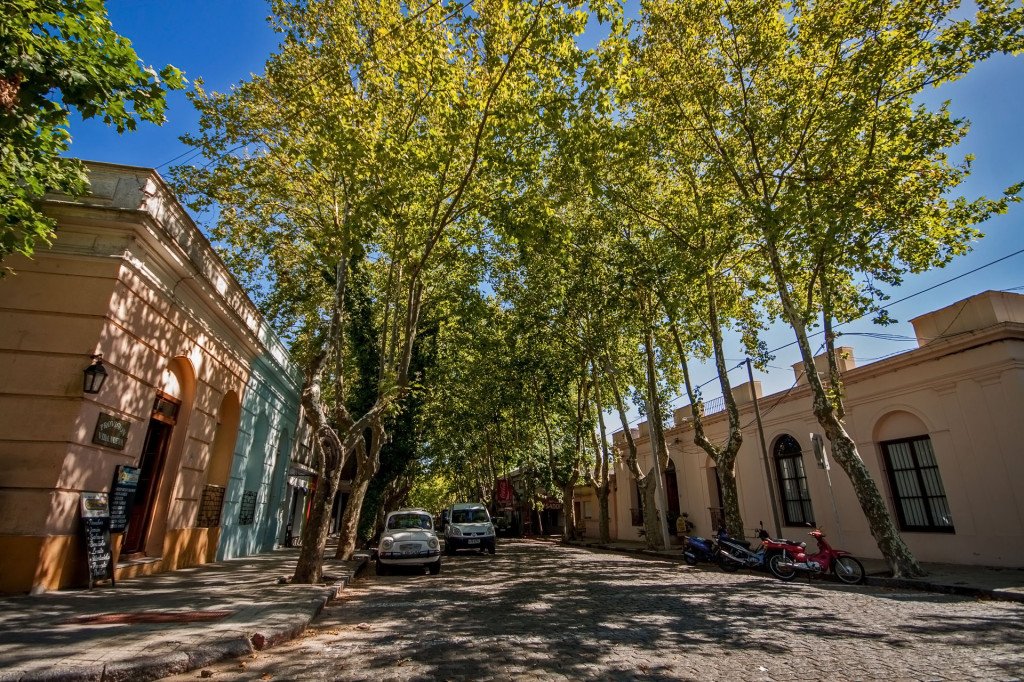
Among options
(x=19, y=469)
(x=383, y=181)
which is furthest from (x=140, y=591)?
(x=383, y=181)

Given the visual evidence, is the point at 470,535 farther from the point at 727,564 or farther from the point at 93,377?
the point at 93,377

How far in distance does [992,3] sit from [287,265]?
1789 cm

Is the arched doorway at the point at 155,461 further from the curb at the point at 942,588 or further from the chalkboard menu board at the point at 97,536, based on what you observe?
the curb at the point at 942,588

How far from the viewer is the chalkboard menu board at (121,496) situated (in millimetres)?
8047

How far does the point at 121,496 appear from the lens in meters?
8.20

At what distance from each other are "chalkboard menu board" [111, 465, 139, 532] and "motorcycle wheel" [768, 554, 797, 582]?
12.9 meters

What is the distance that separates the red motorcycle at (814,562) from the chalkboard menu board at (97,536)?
42.3 ft

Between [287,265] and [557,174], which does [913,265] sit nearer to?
[557,174]

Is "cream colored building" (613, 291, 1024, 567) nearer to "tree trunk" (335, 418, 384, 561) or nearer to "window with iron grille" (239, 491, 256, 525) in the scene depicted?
"tree trunk" (335, 418, 384, 561)

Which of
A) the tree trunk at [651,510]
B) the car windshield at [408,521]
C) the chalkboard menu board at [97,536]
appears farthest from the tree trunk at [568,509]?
the chalkboard menu board at [97,536]

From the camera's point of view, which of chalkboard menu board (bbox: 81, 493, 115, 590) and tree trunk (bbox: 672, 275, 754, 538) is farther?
tree trunk (bbox: 672, 275, 754, 538)

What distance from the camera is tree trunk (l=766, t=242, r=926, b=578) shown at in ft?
34.2

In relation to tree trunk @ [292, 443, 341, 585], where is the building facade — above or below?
above

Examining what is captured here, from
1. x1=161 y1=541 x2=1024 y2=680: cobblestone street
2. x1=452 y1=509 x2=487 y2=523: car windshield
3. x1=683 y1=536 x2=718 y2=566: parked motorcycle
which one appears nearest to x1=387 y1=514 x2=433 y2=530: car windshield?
x1=452 y1=509 x2=487 y2=523: car windshield
